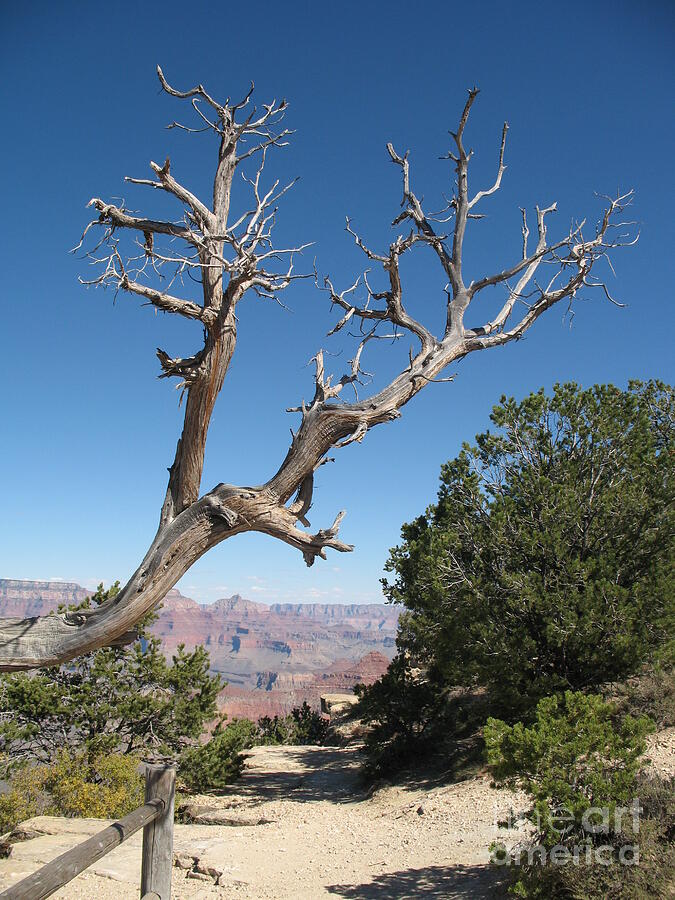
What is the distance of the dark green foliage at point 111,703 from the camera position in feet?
39.4

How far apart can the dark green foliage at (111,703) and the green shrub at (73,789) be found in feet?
2.36

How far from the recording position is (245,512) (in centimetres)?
332

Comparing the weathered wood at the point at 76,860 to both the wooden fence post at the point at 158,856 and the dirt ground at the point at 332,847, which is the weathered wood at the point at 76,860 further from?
the dirt ground at the point at 332,847

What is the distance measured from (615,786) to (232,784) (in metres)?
12.1

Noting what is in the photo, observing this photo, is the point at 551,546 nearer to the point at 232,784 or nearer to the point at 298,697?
the point at 232,784

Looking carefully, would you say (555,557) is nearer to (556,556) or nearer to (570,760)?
(556,556)

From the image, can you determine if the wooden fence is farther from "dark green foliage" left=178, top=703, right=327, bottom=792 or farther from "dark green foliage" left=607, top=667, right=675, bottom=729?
"dark green foliage" left=178, top=703, right=327, bottom=792

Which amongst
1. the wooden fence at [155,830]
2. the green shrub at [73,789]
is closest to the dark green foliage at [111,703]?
the green shrub at [73,789]

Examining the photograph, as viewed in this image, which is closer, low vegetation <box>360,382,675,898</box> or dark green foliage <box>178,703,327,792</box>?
low vegetation <box>360,382,675,898</box>

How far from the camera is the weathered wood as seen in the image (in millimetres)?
2987

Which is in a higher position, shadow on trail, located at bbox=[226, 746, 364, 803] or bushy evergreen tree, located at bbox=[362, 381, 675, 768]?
bushy evergreen tree, located at bbox=[362, 381, 675, 768]

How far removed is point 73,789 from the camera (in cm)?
1026

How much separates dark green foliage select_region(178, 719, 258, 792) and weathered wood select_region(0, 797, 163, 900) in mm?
9488

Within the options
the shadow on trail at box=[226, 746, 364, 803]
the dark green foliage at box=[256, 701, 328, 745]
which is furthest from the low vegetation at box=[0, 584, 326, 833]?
the dark green foliage at box=[256, 701, 328, 745]
